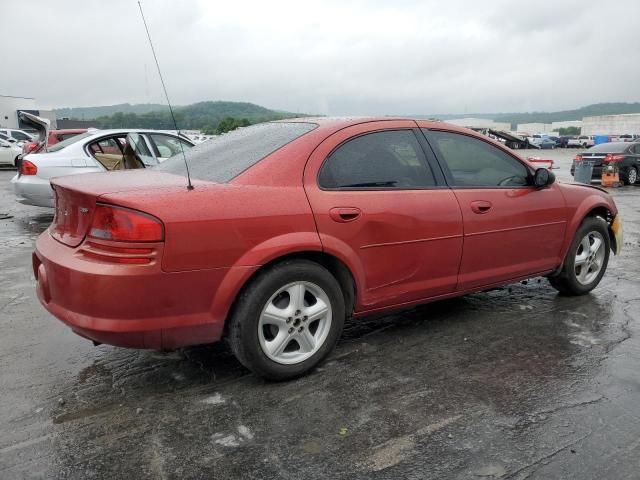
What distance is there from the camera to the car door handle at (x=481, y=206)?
3.87m

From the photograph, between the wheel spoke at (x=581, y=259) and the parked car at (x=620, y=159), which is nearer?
the wheel spoke at (x=581, y=259)

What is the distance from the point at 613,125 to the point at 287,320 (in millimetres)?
97925

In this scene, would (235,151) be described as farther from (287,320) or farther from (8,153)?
(8,153)

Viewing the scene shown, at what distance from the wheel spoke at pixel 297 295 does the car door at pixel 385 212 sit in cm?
27

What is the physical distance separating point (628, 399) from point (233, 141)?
2.94 m

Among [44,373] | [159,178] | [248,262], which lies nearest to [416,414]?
[248,262]

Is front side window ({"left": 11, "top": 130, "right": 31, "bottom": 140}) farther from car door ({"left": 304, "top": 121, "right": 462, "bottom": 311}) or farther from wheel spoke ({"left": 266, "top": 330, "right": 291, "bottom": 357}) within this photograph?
wheel spoke ({"left": 266, "top": 330, "right": 291, "bottom": 357})

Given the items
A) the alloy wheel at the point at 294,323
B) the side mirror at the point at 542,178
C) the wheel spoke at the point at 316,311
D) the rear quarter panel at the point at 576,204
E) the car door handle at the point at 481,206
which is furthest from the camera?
the rear quarter panel at the point at 576,204

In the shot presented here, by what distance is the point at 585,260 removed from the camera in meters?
4.84

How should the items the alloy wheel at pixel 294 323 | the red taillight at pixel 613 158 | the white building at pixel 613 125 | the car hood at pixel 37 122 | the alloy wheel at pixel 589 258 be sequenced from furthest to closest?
the white building at pixel 613 125 < the red taillight at pixel 613 158 < the car hood at pixel 37 122 < the alloy wheel at pixel 589 258 < the alloy wheel at pixel 294 323

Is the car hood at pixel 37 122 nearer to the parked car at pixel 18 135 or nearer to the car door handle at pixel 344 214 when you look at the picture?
the car door handle at pixel 344 214

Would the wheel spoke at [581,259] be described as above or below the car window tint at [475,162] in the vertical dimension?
below

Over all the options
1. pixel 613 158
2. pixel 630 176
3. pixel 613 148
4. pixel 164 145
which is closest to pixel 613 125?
pixel 613 148

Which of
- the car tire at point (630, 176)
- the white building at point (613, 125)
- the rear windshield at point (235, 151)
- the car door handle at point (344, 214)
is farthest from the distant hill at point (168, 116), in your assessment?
the white building at point (613, 125)
